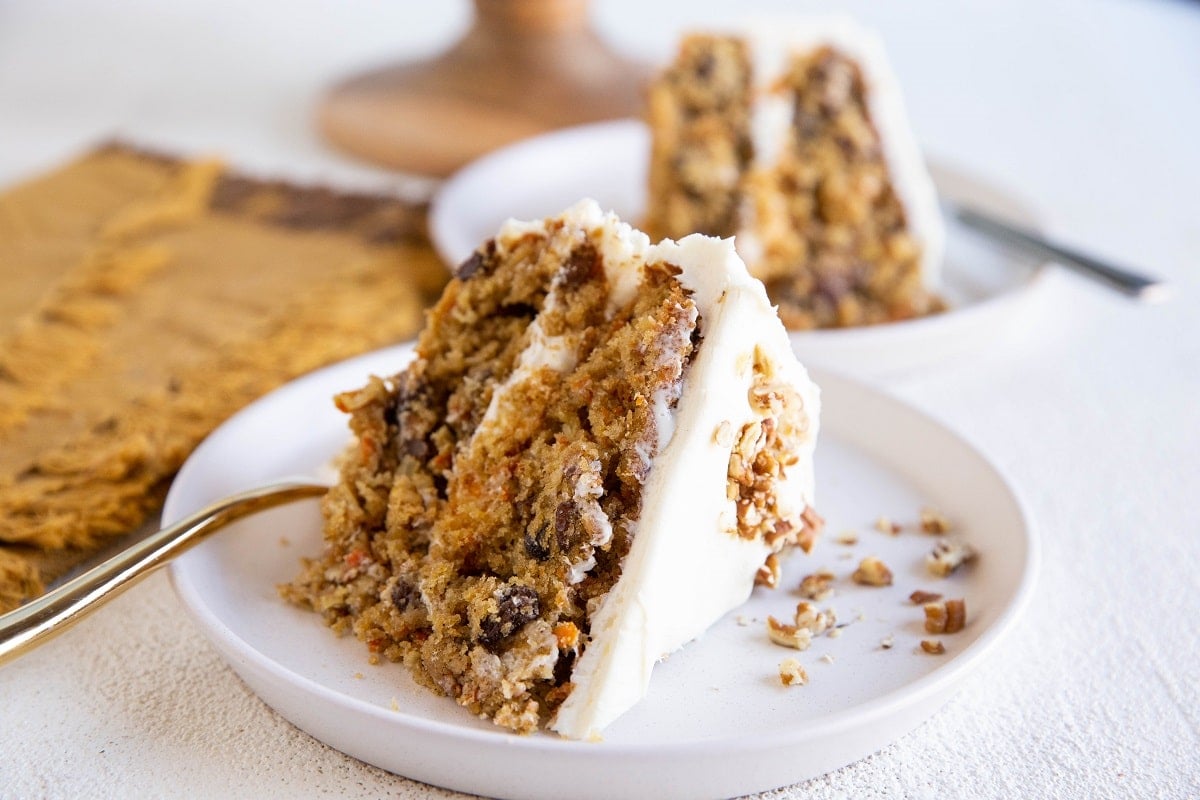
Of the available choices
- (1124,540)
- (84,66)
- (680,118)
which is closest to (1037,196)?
(680,118)

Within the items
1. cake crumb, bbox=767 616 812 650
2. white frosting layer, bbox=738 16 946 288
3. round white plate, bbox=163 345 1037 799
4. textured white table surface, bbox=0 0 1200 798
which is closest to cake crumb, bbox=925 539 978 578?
round white plate, bbox=163 345 1037 799

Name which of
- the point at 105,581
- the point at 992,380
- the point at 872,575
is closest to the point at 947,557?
the point at 872,575

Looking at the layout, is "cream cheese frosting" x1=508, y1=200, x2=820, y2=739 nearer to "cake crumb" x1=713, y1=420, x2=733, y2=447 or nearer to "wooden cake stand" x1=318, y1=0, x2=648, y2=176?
"cake crumb" x1=713, y1=420, x2=733, y2=447

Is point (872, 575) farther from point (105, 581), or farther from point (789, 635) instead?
point (105, 581)

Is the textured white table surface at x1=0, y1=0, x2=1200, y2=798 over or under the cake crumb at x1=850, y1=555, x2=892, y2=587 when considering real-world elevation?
under

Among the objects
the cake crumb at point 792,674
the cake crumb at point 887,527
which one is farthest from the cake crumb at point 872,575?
the cake crumb at point 792,674

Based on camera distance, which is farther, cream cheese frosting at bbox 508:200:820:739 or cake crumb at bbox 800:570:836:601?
cake crumb at bbox 800:570:836:601
